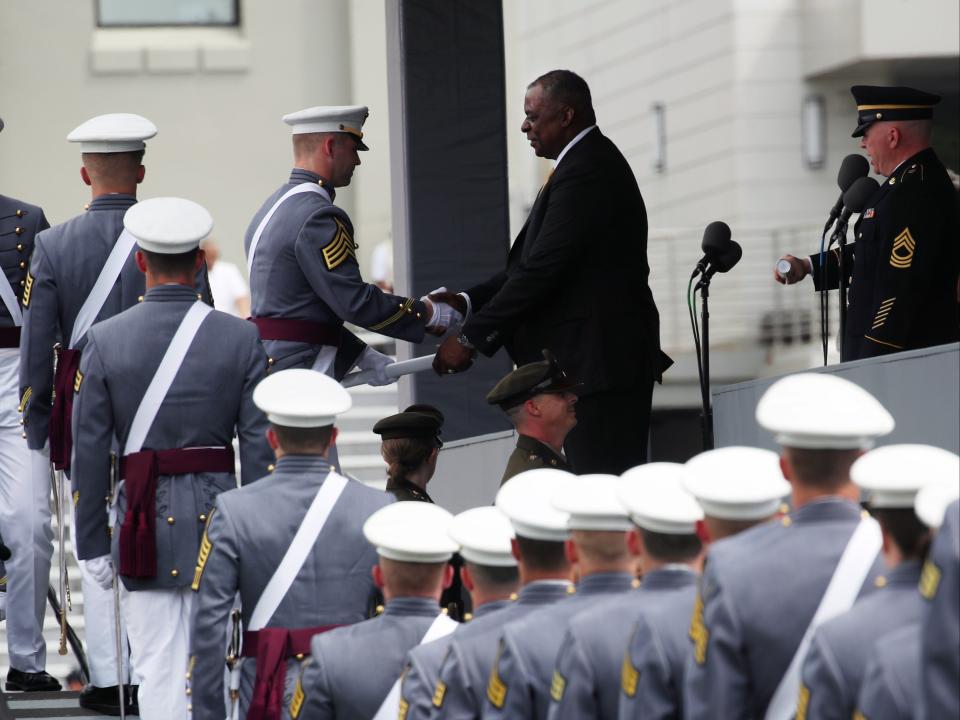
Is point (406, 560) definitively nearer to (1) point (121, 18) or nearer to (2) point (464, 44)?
(2) point (464, 44)

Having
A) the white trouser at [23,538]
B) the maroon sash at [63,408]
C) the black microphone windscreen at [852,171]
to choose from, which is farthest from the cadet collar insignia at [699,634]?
the white trouser at [23,538]

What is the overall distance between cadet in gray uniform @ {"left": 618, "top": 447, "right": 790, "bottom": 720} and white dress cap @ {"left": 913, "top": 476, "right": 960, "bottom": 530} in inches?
23.1

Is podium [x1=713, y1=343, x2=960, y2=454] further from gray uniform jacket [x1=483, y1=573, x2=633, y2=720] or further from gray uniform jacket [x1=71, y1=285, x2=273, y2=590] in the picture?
gray uniform jacket [x1=71, y1=285, x2=273, y2=590]

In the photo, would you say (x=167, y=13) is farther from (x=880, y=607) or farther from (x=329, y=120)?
(x=880, y=607)

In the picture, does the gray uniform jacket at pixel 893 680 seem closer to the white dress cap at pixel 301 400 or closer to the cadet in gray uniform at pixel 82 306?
the white dress cap at pixel 301 400

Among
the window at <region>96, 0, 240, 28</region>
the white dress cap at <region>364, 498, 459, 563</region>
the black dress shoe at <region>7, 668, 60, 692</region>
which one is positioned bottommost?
the black dress shoe at <region>7, 668, 60, 692</region>

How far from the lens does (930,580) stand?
4027mm

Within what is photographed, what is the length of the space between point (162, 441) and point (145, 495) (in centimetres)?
16

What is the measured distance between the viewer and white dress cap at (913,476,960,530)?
408cm

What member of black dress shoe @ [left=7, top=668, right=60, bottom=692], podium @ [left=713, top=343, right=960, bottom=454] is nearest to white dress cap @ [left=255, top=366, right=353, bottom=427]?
podium @ [left=713, top=343, right=960, bottom=454]

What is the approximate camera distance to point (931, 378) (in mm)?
6125

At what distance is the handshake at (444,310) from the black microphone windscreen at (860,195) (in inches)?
61.6

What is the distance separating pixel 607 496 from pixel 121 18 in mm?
13569

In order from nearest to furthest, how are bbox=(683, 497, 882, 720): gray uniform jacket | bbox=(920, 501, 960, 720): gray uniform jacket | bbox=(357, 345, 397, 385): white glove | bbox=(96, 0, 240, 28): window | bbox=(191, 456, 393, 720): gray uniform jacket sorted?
1. bbox=(920, 501, 960, 720): gray uniform jacket
2. bbox=(683, 497, 882, 720): gray uniform jacket
3. bbox=(191, 456, 393, 720): gray uniform jacket
4. bbox=(357, 345, 397, 385): white glove
5. bbox=(96, 0, 240, 28): window
